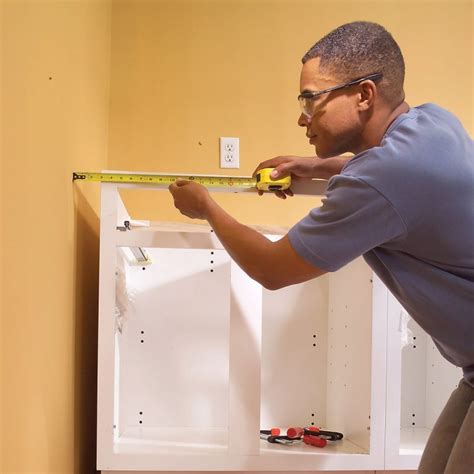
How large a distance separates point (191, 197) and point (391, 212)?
16.2 inches

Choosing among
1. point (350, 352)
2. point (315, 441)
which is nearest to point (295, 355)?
point (350, 352)

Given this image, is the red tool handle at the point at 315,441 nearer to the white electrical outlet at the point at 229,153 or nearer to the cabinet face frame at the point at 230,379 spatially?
the cabinet face frame at the point at 230,379

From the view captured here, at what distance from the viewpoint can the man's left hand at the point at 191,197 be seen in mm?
1166

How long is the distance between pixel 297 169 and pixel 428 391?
919mm

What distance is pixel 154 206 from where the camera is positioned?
6.56ft

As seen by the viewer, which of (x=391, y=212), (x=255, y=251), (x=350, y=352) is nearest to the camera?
(x=391, y=212)

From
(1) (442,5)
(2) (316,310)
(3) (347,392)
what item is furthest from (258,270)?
(1) (442,5)

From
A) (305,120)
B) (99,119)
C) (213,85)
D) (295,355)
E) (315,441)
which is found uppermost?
(213,85)

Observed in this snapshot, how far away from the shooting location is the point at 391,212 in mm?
914

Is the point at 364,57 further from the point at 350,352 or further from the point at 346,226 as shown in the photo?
the point at 350,352

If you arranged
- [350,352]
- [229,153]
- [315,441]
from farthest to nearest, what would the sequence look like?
[229,153] < [350,352] < [315,441]

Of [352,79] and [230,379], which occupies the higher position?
[352,79]

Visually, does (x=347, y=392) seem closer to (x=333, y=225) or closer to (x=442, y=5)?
(x=333, y=225)

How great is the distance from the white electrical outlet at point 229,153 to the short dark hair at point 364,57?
0.95 m
